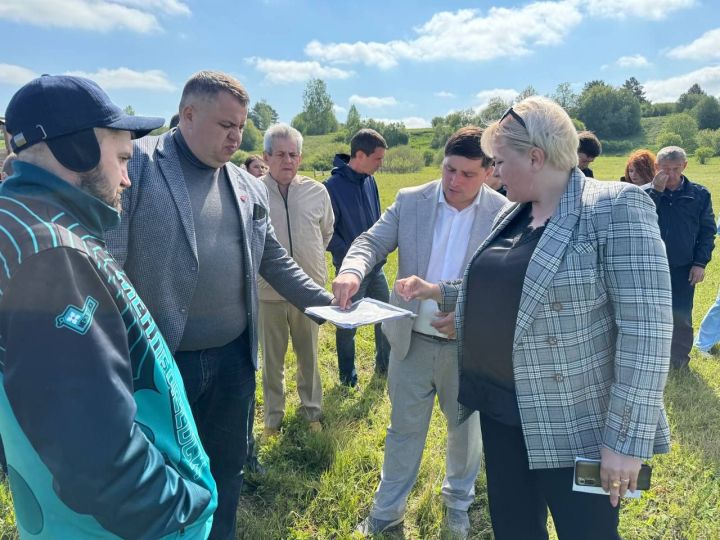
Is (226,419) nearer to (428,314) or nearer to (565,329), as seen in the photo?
(428,314)

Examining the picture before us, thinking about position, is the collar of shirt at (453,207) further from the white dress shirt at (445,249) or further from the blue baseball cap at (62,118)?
the blue baseball cap at (62,118)

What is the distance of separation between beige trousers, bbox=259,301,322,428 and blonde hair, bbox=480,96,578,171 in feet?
8.68

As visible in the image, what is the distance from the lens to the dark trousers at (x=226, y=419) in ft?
7.98

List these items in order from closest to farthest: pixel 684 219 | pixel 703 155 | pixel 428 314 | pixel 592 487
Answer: pixel 592 487
pixel 428 314
pixel 684 219
pixel 703 155

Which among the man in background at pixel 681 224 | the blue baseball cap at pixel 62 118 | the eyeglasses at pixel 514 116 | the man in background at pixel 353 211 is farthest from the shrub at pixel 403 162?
the blue baseball cap at pixel 62 118

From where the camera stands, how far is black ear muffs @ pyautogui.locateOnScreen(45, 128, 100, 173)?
3.84 ft

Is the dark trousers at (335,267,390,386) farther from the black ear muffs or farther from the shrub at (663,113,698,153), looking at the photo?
the shrub at (663,113,698,153)

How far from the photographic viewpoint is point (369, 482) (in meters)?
3.34

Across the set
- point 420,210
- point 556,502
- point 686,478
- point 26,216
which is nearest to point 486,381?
point 556,502

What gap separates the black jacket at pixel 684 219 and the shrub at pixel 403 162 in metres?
50.4

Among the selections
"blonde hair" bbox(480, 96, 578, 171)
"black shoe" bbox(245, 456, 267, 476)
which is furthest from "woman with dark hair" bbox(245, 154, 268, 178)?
"blonde hair" bbox(480, 96, 578, 171)

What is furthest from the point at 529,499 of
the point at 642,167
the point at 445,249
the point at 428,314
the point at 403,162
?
the point at 403,162

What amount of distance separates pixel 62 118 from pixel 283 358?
10.4 feet

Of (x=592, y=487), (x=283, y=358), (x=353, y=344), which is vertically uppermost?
(x=592, y=487)
